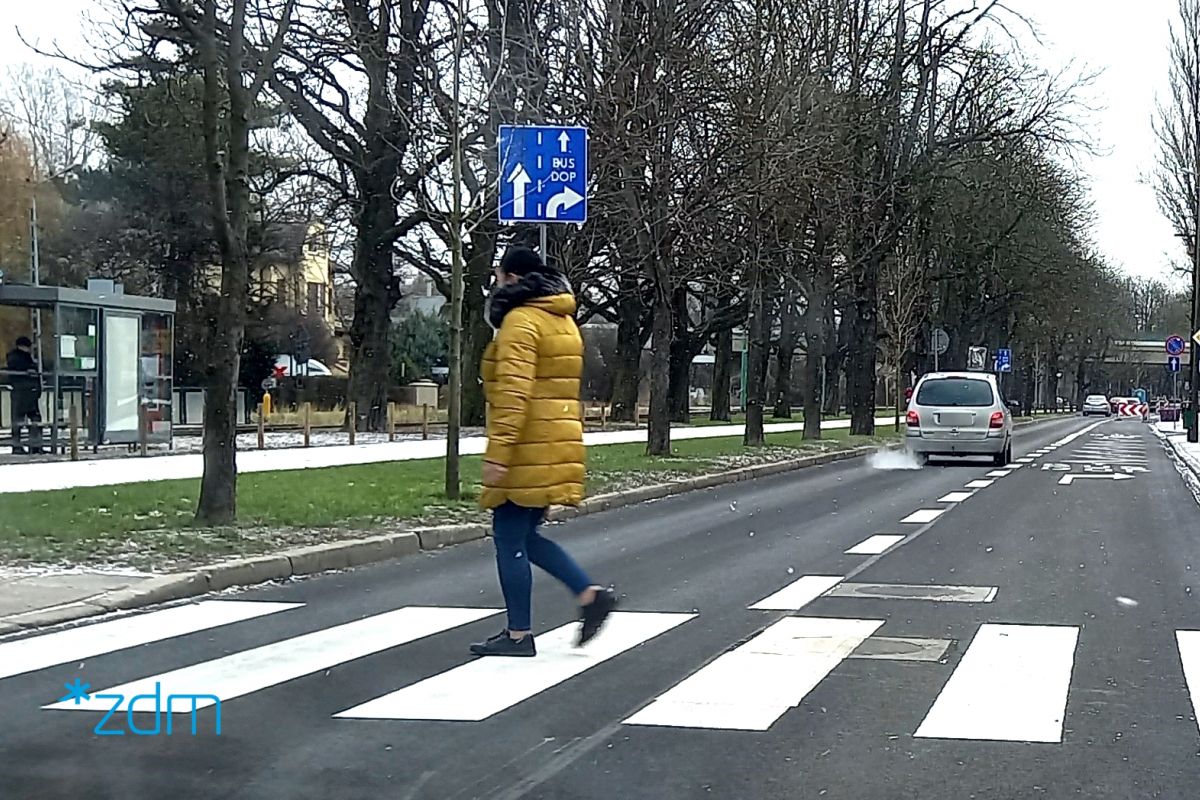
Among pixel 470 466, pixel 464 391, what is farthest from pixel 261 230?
pixel 470 466

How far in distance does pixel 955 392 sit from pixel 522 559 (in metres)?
20.8

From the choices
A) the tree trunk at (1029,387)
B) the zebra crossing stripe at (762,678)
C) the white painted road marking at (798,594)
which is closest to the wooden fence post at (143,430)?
the white painted road marking at (798,594)

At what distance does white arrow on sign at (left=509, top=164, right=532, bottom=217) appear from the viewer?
1698cm

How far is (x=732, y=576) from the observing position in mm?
11305

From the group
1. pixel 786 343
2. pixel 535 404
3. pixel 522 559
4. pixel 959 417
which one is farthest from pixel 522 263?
pixel 786 343

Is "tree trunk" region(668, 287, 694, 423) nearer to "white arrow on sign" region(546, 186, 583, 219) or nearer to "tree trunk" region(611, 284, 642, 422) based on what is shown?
"tree trunk" region(611, 284, 642, 422)

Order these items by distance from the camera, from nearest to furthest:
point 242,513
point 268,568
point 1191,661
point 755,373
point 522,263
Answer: point 522,263 < point 1191,661 < point 268,568 < point 242,513 < point 755,373

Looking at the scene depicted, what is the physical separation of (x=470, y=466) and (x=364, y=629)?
12.4 metres

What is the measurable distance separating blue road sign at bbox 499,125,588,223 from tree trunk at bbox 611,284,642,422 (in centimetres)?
2792

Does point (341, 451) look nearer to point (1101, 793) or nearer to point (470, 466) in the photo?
point (470, 466)

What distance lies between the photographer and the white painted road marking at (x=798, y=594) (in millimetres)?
9750

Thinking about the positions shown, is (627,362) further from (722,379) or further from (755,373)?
(755,373)

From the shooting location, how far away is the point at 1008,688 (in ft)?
23.6

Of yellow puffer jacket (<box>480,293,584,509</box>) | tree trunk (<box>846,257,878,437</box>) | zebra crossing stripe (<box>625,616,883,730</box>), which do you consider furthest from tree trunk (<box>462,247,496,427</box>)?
yellow puffer jacket (<box>480,293,584,509</box>)
